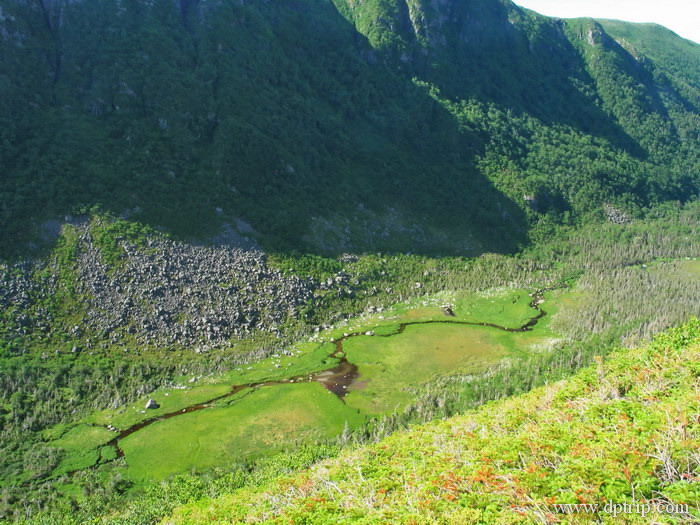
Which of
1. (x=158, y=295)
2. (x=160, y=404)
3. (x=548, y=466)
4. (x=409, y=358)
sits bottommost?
(x=160, y=404)

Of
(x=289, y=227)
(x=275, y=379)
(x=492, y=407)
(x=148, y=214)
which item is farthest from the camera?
(x=289, y=227)

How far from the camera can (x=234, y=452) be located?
90875mm

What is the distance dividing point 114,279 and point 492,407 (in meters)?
101

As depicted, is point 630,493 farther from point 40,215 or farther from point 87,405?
point 40,215

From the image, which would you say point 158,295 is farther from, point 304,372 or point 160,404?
point 304,372

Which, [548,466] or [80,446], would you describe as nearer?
[548,466]

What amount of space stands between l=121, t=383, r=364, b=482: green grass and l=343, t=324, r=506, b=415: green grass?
27.5 ft

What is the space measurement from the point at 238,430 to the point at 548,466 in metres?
75.8

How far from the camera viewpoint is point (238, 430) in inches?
3831

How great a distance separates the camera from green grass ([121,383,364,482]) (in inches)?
3489

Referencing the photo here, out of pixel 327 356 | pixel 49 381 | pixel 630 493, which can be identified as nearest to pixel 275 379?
pixel 327 356

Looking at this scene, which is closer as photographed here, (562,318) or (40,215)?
(40,215)

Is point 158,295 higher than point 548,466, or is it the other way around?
point 548,466

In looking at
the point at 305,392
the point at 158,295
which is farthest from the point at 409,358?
the point at 158,295
